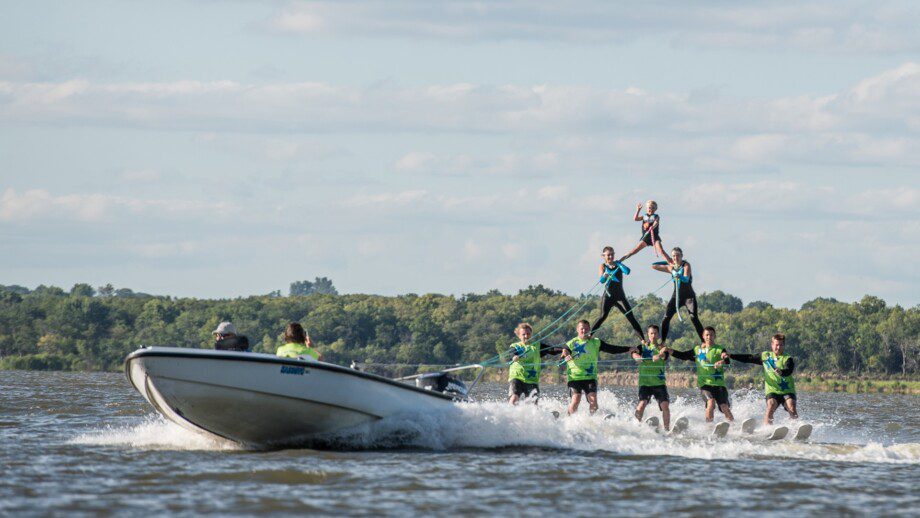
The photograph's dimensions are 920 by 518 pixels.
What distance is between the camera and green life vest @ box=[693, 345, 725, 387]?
69.0 feet

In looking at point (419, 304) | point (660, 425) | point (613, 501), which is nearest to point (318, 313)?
point (419, 304)

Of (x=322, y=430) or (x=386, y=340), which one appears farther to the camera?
(x=386, y=340)

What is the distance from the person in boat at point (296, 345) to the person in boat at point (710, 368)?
5.21 m

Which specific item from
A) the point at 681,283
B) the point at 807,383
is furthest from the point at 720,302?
the point at 681,283

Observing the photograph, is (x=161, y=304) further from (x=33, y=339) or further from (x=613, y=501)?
(x=613, y=501)

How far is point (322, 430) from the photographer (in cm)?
1902

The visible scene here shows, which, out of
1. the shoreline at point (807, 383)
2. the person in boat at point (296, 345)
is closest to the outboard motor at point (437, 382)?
the person in boat at point (296, 345)

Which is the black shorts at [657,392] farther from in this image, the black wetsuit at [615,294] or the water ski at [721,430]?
the black wetsuit at [615,294]

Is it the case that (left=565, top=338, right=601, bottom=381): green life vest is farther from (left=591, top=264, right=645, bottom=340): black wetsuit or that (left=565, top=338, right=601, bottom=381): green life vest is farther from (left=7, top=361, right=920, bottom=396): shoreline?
(left=7, top=361, right=920, bottom=396): shoreline

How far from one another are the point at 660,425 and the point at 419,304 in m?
73.9

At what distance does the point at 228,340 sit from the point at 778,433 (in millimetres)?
7894

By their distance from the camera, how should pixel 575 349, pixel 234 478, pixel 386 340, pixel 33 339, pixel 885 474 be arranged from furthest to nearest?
pixel 33 339
pixel 386 340
pixel 575 349
pixel 885 474
pixel 234 478

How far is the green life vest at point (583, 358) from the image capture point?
68.4ft

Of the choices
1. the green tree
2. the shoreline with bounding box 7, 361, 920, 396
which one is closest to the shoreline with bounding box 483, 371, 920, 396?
the shoreline with bounding box 7, 361, 920, 396
